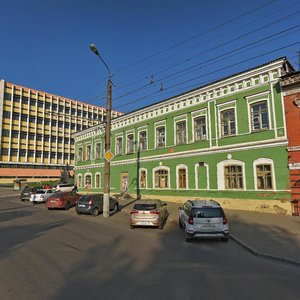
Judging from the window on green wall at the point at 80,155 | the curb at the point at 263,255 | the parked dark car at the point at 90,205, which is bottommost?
the curb at the point at 263,255

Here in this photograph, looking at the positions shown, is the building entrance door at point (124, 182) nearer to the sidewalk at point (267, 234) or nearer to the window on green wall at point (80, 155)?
the window on green wall at point (80, 155)

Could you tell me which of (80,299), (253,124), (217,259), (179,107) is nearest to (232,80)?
(253,124)

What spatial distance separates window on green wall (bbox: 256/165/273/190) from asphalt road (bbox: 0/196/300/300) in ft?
30.9

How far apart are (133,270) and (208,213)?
17.0 feet

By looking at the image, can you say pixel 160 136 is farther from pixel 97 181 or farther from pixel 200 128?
pixel 97 181

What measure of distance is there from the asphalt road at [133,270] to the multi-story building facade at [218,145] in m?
9.75

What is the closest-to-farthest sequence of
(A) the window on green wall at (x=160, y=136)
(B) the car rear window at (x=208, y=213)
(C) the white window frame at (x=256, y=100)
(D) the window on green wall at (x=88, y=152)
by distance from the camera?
1. (B) the car rear window at (x=208, y=213)
2. (C) the white window frame at (x=256, y=100)
3. (A) the window on green wall at (x=160, y=136)
4. (D) the window on green wall at (x=88, y=152)

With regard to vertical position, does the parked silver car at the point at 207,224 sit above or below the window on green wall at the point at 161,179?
below

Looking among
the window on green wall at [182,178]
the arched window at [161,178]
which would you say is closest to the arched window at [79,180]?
the arched window at [161,178]

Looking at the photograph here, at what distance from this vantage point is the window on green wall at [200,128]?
944 inches

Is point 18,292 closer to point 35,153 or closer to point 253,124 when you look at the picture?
point 253,124

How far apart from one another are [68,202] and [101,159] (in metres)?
12.2

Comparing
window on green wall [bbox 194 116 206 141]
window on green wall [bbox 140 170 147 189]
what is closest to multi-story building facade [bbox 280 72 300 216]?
window on green wall [bbox 194 116 206 141]

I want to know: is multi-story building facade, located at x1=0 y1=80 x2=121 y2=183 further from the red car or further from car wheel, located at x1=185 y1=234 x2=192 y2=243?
car wheel, located at x1=185 y1=234 x2=192 y2=243
